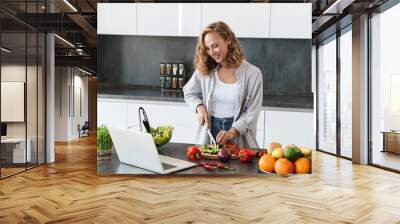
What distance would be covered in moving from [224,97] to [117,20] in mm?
1425

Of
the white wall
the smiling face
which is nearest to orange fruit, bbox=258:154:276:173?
the smiling face

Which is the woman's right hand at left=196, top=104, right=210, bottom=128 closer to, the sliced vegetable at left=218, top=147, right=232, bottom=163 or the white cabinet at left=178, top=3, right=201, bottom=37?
the sliced vegetable at left=218, top=147, right=232, bottom=163

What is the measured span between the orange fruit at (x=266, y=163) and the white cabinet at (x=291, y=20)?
128cm

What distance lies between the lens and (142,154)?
3783mm

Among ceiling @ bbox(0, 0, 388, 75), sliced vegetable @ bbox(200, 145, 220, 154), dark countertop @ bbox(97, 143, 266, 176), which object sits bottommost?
dark countertop @ bbox(97, 143, 266, 176)

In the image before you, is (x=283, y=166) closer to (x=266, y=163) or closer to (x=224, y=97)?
(x=266, y=163)

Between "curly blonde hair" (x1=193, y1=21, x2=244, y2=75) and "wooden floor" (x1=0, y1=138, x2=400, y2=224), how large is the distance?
1345mm

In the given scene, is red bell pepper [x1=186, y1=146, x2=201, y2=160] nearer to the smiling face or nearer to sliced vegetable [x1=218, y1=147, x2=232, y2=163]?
sliced vegetable [x1=218, y1=147, x2=232, y2=163]

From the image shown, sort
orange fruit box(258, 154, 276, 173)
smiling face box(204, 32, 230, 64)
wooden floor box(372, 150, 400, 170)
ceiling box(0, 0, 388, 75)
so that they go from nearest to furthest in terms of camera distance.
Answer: smiling face box(204, 32, 230, 64) → orange fruit box(258, 154, 276, 173) → ceiling box(0, 0, 388, 75) → wooden floor box(372, 150, 400, 170)

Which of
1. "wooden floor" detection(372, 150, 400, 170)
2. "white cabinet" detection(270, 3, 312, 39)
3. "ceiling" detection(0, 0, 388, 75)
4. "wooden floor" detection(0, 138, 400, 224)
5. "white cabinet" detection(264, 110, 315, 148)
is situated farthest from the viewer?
"wooden floor" detection(372, 150, 400, 170)

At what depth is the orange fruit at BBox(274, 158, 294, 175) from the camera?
375 cm

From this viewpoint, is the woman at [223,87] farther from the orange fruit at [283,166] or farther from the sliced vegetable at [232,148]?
the orange fruit at [283,166]

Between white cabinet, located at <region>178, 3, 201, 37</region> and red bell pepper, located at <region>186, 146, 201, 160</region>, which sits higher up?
white cabinet, located at <region>178, 3, 201, 37</region>

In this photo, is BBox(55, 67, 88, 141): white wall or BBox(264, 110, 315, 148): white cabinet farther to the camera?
BBox(55, 67, 88, 141): white wall
